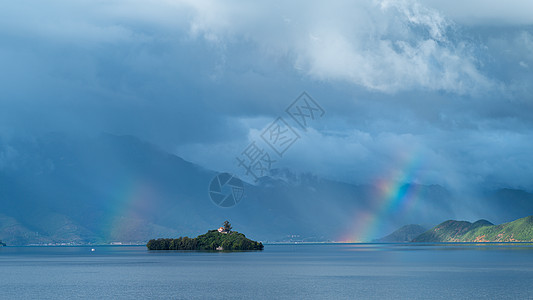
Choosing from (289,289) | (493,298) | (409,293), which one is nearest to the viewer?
(493,298)

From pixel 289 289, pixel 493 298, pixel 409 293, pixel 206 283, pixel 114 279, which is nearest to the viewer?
pixel 493 298

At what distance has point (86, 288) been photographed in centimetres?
13338

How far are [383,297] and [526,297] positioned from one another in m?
25.0

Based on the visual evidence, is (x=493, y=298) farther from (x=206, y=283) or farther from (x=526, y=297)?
(x=206, y=283)

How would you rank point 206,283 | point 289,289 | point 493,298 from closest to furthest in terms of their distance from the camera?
point 493,298 < point 289,289 < point 206,283

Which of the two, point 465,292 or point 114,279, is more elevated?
point 114,279

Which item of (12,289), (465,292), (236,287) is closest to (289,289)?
(236,287)

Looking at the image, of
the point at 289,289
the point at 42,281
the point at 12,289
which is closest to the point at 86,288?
the point at 12,289

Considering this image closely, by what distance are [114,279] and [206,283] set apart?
87.6ft

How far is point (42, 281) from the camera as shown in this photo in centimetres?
15312

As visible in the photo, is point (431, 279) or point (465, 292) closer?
point (465, 292)

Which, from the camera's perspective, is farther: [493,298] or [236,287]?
[236,287]

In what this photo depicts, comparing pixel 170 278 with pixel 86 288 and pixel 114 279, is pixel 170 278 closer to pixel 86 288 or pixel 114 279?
pixel 114 279

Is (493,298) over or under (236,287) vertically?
under
